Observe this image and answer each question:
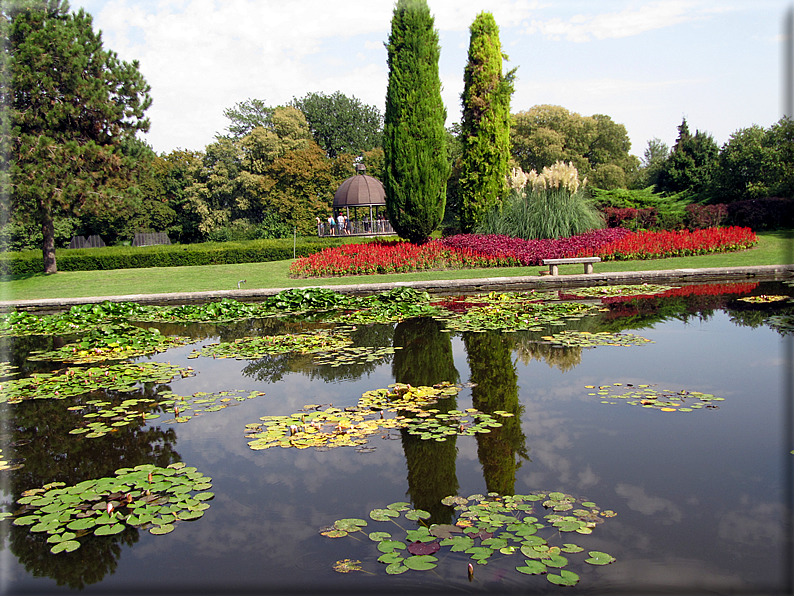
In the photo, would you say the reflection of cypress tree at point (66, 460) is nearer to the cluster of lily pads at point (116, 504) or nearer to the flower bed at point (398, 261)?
the cluster of lily pads at point (116, 504)

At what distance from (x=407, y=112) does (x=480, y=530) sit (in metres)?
15.6

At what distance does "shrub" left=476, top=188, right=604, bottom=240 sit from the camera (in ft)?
56.1

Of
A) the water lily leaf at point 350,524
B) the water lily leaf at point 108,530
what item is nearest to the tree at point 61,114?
the water lily leaf at point 108,530

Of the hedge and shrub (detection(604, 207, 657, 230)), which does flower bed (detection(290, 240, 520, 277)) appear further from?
the hedge

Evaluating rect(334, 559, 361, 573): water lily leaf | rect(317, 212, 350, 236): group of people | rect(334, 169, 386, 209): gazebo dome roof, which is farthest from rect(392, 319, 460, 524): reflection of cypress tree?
rect(317, 212, 350, 236): group of people

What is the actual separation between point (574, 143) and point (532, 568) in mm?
43277

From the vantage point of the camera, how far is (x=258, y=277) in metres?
Answer: 16.8

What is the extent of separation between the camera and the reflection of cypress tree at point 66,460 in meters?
2.90

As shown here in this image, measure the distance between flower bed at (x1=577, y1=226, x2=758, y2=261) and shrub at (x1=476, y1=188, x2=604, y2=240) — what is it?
1.35m

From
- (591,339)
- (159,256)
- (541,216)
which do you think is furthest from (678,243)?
(159,256)

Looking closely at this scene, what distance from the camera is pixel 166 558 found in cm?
290

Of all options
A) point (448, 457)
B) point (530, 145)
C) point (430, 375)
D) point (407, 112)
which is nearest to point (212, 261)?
point (407, 112)

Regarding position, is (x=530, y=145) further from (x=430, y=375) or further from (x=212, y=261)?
(x=430, y=375)

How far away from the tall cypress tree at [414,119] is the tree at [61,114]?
10.4 metres
